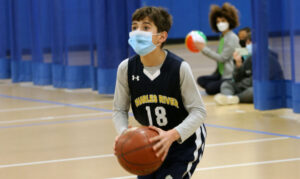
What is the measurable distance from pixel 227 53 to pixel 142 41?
486 cm

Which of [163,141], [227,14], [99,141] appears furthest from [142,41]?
[227,14]

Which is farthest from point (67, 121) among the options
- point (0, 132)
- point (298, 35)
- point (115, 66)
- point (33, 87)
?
point (33, 87)

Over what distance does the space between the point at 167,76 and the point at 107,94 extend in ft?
17.3

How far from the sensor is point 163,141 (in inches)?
112

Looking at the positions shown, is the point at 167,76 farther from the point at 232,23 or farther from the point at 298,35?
the point at 232,23

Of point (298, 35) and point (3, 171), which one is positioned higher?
point (298, 35)

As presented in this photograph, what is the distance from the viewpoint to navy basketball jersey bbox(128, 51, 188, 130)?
3.10 metres

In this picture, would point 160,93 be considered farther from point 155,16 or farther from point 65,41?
point 65,41

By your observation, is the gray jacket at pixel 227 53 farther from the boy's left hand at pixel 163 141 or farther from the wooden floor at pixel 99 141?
the boy's left hand at pixel 163 141

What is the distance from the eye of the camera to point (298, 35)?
578cm

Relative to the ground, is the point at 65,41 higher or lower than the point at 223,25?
lower

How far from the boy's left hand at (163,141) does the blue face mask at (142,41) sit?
0.45 m

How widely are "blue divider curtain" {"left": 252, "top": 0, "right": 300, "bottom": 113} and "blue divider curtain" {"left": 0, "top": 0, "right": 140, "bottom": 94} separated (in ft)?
6.88

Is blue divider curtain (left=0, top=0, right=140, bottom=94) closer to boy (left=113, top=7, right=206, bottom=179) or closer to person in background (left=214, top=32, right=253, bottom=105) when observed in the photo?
person in background (left=214, top=32, right=253, bottom=105)
